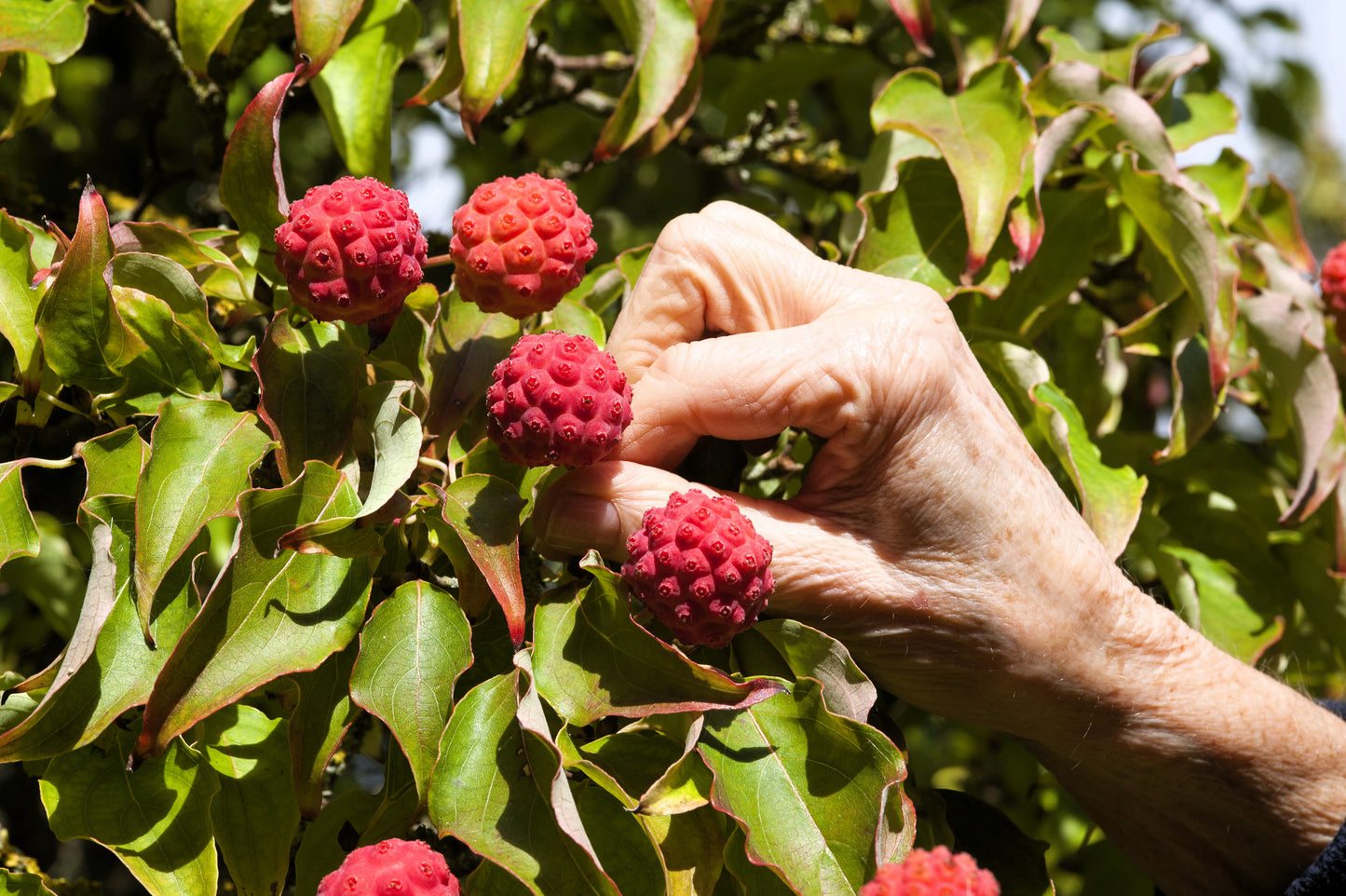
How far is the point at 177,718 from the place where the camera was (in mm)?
698

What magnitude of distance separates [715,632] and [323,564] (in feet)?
1.01

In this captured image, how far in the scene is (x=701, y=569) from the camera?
0.72m

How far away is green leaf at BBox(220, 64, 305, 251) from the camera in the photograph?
83 cm

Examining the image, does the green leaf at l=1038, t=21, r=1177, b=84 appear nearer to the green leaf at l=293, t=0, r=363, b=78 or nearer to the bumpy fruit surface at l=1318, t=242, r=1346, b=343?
the bumpy fruit surface at l=1318, t=242, r=1346, b=343

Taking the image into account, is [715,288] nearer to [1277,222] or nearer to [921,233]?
[921,233]

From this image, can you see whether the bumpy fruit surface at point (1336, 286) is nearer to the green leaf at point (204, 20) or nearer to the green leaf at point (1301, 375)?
the green leaf at point (1301, 375)

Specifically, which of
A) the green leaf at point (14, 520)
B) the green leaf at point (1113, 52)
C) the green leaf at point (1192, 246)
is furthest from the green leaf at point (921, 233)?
the green leaf at point (14, 520)

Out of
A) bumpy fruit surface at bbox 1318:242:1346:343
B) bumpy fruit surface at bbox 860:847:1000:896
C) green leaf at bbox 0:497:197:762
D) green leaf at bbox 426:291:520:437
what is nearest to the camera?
bumpy fruit surface at bbox 860:847:1000:896

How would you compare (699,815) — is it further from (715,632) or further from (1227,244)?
(1227,244)

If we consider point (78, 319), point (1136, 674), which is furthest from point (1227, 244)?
point (78, 319)

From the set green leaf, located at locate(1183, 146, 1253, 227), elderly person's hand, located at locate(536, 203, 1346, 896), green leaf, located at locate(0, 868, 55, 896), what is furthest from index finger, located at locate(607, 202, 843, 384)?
green leaf, located at locate(1183, 146, 1253, 227)

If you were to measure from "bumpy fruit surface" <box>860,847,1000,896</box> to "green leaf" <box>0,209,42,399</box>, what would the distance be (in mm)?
767

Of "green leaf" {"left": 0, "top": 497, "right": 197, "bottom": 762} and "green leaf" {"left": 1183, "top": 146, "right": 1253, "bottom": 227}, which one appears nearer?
"green leaf" {"left": 0, "top": 497, "right": 197, "bottom": 762}

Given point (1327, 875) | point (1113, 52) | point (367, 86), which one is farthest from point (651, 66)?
point (1327, 875)
